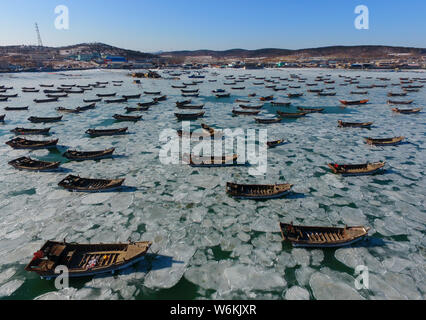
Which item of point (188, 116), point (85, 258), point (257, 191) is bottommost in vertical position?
point (85, 258)

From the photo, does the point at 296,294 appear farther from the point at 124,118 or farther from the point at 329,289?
the point at 124,118

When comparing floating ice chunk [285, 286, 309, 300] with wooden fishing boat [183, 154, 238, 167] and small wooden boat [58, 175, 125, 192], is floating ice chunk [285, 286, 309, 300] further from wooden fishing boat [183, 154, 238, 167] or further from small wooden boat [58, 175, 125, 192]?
small wooden boat [58, 175, 125, 192]

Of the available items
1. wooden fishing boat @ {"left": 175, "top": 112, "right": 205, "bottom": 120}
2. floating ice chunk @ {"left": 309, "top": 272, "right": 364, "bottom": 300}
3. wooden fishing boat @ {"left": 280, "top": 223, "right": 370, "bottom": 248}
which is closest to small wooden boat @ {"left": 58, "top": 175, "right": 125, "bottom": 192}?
wooden fishing boat @ {"left": 280, "top": 223, "right": 370, "bottom": 248}

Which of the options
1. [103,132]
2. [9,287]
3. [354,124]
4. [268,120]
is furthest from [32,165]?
[354,124]

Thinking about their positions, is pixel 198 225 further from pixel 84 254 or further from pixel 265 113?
pixel 265 113

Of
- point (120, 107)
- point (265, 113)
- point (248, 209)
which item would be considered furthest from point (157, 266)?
point (120, 107)
